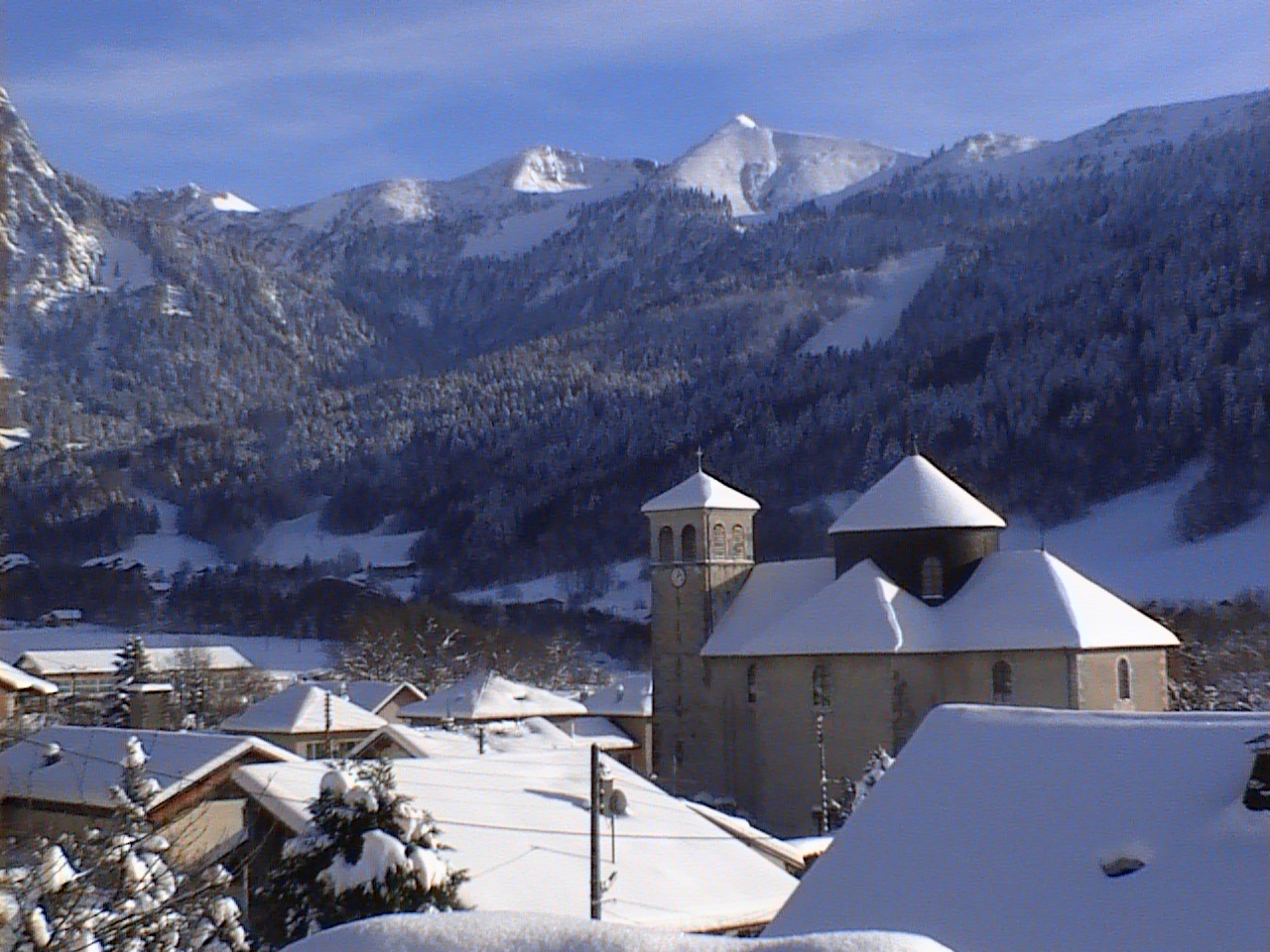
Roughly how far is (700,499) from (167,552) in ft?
455

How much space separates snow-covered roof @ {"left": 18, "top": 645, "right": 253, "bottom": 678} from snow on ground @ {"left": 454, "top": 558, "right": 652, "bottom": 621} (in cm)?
4280

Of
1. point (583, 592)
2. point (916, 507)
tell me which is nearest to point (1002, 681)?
point (916, 507)

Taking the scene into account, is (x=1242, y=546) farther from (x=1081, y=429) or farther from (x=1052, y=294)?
(x=1052, y=294)

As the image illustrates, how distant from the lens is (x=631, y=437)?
17950 centimetres

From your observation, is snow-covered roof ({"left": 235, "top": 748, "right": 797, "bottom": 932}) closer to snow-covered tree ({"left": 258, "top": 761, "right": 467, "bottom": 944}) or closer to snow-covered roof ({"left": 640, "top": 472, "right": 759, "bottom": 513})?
snow-covered tree ({"left": 258, "top": 761, "right": 467, "bottom": 944})

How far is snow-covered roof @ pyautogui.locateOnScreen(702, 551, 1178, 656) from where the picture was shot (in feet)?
136

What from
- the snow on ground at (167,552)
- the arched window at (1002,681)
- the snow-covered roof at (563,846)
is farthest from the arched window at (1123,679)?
the snow on ground at (167,552)

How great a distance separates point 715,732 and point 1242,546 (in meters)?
89.5

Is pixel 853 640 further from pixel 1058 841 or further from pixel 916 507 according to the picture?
pixel 1058 841

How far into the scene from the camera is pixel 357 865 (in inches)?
593

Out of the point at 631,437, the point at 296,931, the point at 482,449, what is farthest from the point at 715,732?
the point at 482,449

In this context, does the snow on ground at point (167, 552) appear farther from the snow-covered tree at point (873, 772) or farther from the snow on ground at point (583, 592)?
the snow-covered tree at point (873, 772)

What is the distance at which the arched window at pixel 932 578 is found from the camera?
145 ft

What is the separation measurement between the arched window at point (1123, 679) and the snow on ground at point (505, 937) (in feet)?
126
